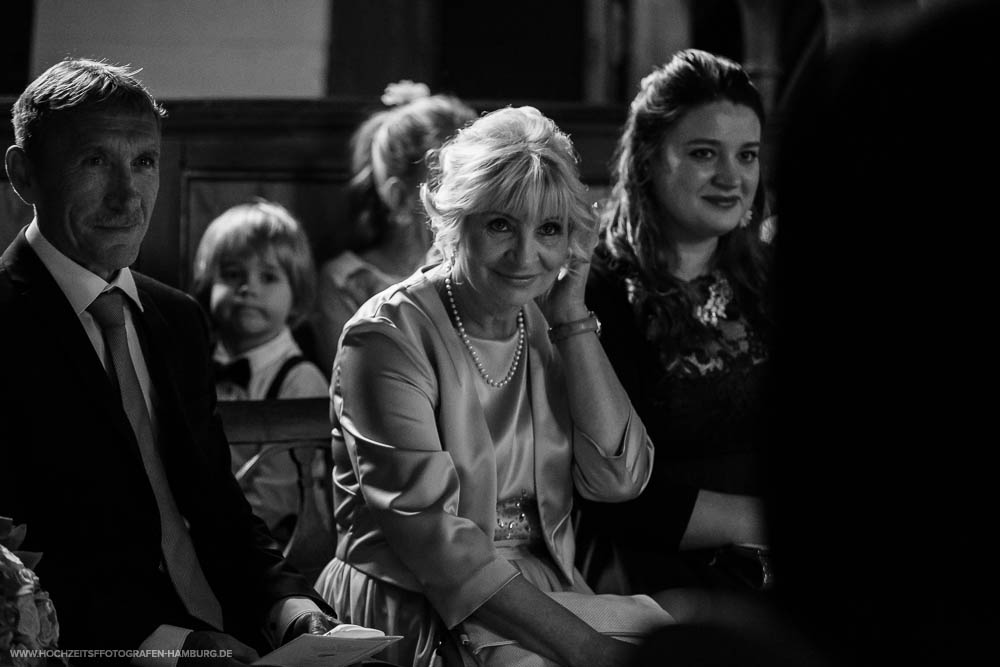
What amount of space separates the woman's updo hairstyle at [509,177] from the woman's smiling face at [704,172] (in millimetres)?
440

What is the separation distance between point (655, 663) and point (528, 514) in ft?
5.97

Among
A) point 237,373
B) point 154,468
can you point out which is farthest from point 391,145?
point 154,468

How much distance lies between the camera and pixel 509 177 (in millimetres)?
2369

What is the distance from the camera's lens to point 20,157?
82.9 inches

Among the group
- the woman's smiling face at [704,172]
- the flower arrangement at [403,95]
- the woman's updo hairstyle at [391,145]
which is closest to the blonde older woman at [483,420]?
the woman's smiling face at [704,172]

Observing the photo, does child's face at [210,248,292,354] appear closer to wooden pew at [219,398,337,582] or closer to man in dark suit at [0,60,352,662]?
wooden pew at [219,398,337,582]

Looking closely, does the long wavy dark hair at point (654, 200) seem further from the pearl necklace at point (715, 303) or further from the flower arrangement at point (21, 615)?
the flower arrangement at point (21, 615)

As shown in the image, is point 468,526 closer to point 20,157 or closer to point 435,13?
point 20,157

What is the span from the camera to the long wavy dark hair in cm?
282

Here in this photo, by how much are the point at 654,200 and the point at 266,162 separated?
65.9 inches

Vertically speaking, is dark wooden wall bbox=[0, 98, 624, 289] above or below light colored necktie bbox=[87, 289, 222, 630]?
above

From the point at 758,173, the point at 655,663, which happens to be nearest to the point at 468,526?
the point at 758,173

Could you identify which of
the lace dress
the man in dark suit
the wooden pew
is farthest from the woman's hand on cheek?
the man in dark suit

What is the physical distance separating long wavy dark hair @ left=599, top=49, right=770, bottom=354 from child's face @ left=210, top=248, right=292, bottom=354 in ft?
3.87
